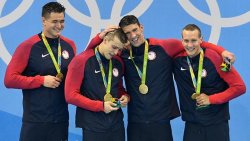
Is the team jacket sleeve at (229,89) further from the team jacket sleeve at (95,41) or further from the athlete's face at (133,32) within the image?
the team jacket sleeve at (95,41)

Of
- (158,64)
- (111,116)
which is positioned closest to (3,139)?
(111,116)

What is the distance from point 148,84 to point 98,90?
1.40 ft

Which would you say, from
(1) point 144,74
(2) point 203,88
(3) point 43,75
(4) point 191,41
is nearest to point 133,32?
(1) point 144,74

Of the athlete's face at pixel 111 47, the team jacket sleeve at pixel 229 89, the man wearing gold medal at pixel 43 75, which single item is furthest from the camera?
the man wearing gold medal at pixel 43 75

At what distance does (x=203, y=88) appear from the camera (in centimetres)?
328

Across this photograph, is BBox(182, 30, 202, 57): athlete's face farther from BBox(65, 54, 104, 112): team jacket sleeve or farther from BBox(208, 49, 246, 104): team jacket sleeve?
BBox(65, 54, 104, 112): team jacket sleeve

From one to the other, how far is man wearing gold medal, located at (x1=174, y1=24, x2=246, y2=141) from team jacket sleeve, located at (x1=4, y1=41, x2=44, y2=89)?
1.21 metres

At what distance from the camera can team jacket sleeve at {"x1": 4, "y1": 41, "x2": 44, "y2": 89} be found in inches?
128

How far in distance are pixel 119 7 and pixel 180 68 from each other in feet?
5.29

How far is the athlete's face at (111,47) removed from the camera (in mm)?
3068

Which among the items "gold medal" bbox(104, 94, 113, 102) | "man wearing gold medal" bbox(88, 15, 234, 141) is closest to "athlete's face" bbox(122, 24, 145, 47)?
"man wearing gold medal" bbox(88, 15, 234, 141)

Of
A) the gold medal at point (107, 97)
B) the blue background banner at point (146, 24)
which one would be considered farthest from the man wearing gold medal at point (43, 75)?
the blue background banner at point (146, 24)

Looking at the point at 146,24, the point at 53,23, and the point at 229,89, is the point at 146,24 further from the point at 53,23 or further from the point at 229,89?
the point at 229,89

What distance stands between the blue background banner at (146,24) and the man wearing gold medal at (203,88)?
128 centimetres
